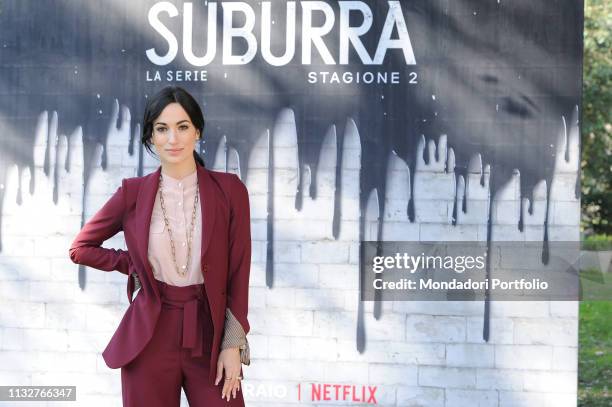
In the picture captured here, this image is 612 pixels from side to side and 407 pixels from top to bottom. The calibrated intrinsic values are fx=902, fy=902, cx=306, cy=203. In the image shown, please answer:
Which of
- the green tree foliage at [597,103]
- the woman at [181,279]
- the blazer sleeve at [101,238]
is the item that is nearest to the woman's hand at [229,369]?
the woman at [181,279]

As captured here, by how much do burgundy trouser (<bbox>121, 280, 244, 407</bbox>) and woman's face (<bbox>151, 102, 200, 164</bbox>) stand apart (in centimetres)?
39

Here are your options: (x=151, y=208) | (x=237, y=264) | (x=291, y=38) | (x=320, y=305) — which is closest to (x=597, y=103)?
(x=291, y=38)

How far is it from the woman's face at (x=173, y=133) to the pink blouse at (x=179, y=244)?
4.4 inches

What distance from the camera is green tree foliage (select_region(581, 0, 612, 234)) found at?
11568mm

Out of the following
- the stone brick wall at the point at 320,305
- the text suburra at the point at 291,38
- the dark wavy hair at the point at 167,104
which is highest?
the text suburra at the point at 291,38

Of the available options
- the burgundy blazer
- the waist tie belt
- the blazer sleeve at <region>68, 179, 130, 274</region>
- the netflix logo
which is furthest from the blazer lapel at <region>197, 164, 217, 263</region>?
the netflix logo

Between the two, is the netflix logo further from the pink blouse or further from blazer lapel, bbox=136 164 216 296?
blazer lapel, bbox=136 164 216 296

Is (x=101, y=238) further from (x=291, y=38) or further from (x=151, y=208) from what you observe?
(x=291, y=38)

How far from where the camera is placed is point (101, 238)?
9.10ft

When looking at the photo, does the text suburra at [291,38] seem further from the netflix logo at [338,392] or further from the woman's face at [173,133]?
the woman's face at [173,133]

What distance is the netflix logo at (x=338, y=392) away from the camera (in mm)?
4555

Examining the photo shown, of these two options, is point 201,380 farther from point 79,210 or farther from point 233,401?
point 79,210

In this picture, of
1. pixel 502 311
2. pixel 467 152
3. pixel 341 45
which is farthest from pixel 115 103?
pixel 502 311

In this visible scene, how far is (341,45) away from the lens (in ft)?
14.8
